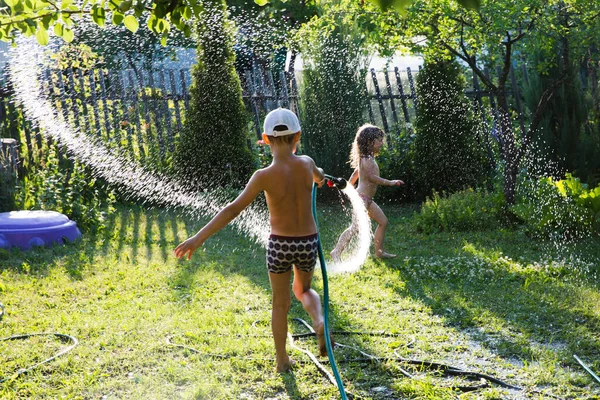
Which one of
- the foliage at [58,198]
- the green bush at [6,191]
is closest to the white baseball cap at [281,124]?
the foliage at [58,198]

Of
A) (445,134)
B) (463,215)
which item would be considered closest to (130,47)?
(445,134)

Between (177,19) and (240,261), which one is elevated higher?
(177,19)

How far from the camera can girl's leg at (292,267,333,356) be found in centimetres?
379

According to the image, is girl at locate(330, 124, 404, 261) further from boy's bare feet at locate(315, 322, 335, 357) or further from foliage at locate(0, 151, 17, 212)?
foliage at locate(0, 151, 17, 212)

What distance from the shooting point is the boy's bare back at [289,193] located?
12.5ft

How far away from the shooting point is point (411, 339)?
452cm

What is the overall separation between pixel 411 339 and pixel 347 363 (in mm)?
582

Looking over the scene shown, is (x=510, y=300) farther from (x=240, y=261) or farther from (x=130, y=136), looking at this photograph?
(x=130, y=136)

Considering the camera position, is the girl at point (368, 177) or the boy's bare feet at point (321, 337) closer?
the boy's bare feet at point (321, 337)

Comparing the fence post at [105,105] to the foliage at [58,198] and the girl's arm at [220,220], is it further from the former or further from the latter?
the girl's arm at [220,220]

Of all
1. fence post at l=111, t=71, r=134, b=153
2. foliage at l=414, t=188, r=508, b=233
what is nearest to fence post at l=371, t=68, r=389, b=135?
foliage at l=414, t=188, r=508, b=233

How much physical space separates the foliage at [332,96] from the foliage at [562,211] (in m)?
3.28

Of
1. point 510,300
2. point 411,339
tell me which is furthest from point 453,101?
point 411,339

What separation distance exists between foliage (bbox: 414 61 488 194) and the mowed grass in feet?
7.47
